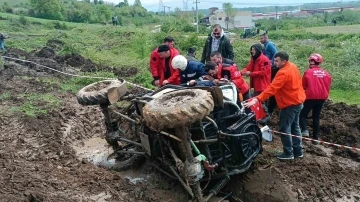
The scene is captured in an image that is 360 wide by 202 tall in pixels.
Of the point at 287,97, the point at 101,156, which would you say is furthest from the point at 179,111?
the point at 101,156

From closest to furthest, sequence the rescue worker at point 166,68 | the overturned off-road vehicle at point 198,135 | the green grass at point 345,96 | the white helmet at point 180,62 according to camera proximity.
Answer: the overturned off-road vehicle at point 198,135
the white helmet at point 180,62
the rescue worker at point 166,68
the green grass at point 345,96

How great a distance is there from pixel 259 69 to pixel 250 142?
2465mm

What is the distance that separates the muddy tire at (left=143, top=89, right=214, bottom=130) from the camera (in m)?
4.27

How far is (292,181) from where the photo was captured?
5.57m

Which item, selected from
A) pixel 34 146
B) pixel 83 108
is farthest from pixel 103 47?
pixel 34 146

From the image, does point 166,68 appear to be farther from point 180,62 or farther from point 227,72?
point 227,72

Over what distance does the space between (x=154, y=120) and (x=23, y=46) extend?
22.4 m

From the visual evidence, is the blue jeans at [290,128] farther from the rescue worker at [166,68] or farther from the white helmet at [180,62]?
the rescue worker at [166,68]

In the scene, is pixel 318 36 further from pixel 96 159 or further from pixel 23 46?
pixel 96 159

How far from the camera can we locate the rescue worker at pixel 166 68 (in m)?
6.93

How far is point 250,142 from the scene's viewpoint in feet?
17.0

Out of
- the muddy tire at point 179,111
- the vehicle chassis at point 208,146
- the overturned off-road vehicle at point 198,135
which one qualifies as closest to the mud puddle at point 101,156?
the overturned off-road vehicle at point 198,135

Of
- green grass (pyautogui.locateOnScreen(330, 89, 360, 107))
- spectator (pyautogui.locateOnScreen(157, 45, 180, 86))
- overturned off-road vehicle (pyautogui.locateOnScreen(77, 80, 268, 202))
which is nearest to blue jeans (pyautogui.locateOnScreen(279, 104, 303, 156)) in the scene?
overturned off-road vehicle (pyautogui.locateOnScreen(77, 80, 268, 202))

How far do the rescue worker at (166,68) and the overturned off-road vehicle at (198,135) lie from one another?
3.70 ft
